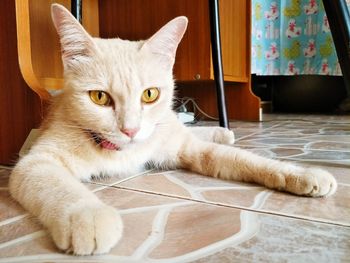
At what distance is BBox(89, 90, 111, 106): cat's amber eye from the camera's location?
82 cm

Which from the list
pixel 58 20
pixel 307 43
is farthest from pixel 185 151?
pixel 307 43

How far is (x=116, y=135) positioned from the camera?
79 centimetres

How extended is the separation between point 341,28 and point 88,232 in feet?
2.54

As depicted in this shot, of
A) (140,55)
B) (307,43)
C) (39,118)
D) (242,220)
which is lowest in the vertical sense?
(242,220)

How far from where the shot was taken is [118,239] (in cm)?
52

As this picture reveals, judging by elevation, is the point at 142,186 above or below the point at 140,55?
below

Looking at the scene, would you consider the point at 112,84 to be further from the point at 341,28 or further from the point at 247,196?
the point at 341,28

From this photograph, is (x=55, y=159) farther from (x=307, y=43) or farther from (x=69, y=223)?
(x=307, y=43)

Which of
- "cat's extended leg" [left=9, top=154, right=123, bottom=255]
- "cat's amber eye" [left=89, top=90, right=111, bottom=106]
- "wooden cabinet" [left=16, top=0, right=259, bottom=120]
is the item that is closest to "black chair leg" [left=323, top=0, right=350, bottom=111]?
"cat's amber eye" [left=89, top=90, right=111, bottom=106]

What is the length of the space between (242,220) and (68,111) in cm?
51

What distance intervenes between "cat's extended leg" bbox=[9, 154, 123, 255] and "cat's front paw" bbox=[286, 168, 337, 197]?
0.39 meters

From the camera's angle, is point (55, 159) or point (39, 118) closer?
point (55, 159)

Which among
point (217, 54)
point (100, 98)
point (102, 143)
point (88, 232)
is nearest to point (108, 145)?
point (102, 143)

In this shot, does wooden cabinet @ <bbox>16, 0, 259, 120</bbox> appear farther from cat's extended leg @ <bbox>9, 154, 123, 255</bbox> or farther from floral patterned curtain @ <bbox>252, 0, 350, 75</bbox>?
cat's extended leg @ <bbox>9, 154, 123, 255</bbox>
